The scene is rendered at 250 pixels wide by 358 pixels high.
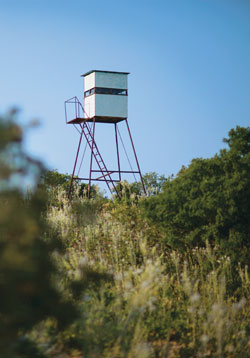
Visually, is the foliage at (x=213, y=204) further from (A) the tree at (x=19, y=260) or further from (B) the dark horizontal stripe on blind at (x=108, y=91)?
(B) the dark horizontal stripe on blind at (x=108, y=91)

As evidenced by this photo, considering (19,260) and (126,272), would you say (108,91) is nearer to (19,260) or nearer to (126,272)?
(126,272)

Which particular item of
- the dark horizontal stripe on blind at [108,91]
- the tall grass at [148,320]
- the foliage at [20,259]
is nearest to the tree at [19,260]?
the foliage at [20,259]

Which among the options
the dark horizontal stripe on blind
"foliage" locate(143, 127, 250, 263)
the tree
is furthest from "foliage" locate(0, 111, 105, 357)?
the dark horizontal stripe on blind

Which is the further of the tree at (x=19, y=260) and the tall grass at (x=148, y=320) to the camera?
the tall grass at (x=148, y=320)

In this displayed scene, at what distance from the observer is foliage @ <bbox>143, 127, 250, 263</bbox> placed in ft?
25.0

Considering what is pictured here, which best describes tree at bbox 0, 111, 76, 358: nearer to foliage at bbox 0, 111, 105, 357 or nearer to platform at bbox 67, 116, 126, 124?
foliage at bbox 0, 111, 105, 357

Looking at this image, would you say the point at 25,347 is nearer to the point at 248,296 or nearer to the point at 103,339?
the point at 103,339

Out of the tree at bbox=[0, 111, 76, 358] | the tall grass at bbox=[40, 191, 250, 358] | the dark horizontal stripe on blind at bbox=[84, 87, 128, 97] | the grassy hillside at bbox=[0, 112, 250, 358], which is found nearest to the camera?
the tree at bbox=[0, 111, 76, 358]

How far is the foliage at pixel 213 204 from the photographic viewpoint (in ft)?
25.0

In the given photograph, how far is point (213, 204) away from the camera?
754cm

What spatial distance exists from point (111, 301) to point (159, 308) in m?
0.58

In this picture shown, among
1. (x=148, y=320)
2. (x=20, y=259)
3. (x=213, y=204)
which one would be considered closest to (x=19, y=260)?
(x=20, y=259)

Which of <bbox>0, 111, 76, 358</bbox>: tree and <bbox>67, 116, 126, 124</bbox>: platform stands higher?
<bbox>67, 116, 126, 124</bbox>: platform

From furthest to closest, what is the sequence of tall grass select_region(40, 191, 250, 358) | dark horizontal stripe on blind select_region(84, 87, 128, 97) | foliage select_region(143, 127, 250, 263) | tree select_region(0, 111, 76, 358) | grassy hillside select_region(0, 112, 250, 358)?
dark horizontal stripe on blind select_region(84, 87, 128, 97) → foliage select_region(143, 127, 250, 263) → tall grass select_region(40, 191, 250, 358) → grassy hillside select_region(0, 112, 250, 358) → tree select_region(0, 111, 76, 358)
